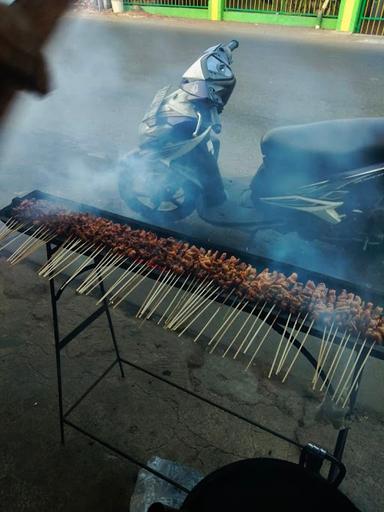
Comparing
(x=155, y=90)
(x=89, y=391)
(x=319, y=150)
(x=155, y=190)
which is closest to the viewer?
(x=89, y=391)

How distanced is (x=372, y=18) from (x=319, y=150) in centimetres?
1381

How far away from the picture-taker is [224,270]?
88.7 inches

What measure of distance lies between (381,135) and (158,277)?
282cm

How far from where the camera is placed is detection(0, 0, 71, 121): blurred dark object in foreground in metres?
0.95

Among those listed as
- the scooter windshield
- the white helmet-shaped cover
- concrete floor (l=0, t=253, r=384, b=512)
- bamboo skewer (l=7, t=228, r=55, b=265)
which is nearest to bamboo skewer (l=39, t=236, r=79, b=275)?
bamboo skewer (l=7, t=228, r=55, b=265)

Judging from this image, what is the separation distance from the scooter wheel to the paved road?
392mm

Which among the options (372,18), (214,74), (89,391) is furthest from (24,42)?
(372,18)

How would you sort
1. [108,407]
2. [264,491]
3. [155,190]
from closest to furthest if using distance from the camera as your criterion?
1. [264,491]
2. [108,407]
3. [155,190]

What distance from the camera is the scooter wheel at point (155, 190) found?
15.7ft

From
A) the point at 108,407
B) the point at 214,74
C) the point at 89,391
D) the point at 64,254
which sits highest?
the point at 214,74

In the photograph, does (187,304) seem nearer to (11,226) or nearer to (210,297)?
(210,297)

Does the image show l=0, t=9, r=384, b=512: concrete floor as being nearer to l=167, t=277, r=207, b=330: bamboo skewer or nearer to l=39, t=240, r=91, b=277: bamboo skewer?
l=39, t=240, r=91, b=277: bamboo skewer

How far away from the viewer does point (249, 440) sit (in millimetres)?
2936

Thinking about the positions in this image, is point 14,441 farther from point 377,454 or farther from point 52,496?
point 377,454
